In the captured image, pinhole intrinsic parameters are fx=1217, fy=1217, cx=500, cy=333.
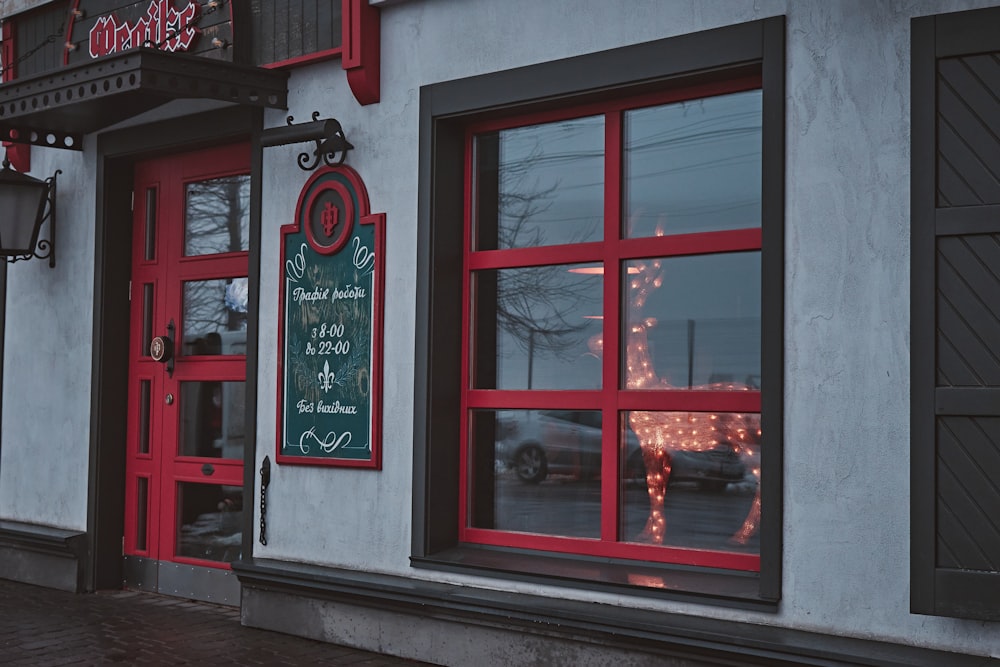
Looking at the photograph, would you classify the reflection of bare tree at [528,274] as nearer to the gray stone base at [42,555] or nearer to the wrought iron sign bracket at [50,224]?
the gray stone base at [42,555]

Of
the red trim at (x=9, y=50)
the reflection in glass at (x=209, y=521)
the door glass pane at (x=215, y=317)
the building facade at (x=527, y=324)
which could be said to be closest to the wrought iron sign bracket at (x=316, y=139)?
the building facade at (x=527, y=324)

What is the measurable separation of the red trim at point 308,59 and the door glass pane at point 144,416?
8.16 ft

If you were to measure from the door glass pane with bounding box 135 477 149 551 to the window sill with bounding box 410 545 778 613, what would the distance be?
2.82 meters

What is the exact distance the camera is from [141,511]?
8281 mm

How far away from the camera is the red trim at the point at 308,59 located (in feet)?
22.1

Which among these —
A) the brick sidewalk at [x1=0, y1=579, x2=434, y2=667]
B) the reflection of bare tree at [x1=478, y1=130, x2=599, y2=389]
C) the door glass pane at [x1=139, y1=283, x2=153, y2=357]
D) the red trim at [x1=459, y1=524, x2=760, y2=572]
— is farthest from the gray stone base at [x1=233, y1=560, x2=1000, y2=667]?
the door glass pane at [x1=139, y1=283, x2=153, y2=357]

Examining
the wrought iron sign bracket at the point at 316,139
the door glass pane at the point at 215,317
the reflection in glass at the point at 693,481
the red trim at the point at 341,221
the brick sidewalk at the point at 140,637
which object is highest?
the wrought iron sign bracket at the point at 316,139

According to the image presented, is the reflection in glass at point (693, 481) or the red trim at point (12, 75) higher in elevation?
the red trim at point (12, 75)

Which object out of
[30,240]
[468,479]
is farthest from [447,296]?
[30,240]

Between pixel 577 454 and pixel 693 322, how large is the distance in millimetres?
905

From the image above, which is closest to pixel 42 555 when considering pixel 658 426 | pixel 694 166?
pixel 658 426

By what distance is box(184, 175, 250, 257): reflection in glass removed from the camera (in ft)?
25.3

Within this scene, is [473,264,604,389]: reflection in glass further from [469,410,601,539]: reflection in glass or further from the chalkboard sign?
the chalkboard sign

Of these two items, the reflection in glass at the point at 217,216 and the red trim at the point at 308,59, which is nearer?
the red trim at the point at 308,59
